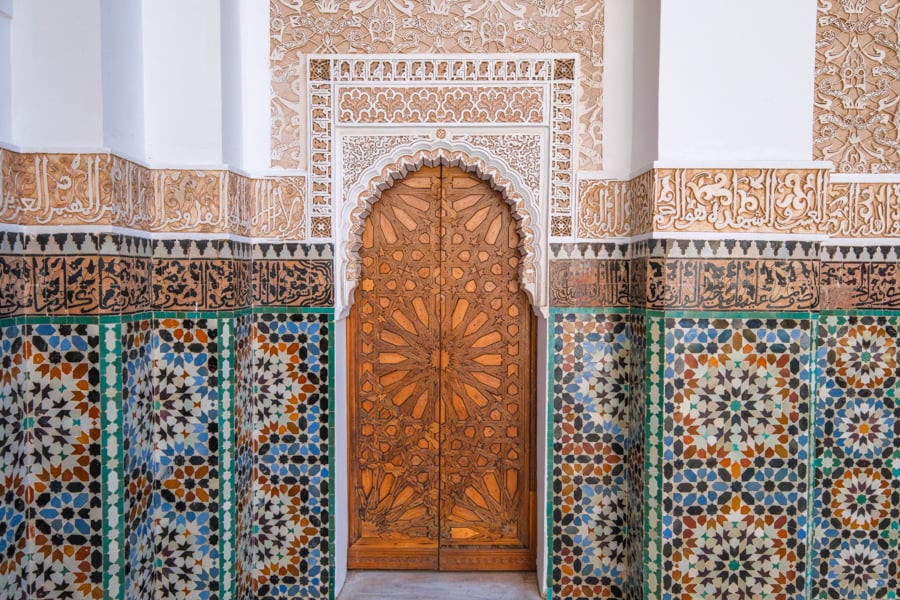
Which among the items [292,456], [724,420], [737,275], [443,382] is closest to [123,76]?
[292,456]

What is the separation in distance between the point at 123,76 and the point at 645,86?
1.75 m

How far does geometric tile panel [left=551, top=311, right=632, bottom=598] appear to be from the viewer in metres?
2.13

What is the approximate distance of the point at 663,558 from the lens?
1849 mm

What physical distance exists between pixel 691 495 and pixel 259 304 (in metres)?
1.68

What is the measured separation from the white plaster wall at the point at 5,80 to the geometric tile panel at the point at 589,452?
186 cm

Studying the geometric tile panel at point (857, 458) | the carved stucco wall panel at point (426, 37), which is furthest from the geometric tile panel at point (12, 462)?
the geometric tile panel at point (857, 458)

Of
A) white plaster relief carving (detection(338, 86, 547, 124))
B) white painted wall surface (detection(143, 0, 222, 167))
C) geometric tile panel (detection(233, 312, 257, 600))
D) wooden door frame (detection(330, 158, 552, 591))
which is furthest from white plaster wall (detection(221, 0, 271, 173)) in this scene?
geometric tile panel (detection(233, 312, 257, 600))

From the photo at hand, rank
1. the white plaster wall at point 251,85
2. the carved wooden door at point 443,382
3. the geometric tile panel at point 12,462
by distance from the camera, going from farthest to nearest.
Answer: the carved wooden door at point 443,382 → the white plaster wall at point 251,85 → the geometric tile panel at point 12,462

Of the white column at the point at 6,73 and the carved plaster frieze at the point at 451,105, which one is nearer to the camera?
the white column at the point at 6,73

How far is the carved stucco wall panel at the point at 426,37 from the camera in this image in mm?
2137

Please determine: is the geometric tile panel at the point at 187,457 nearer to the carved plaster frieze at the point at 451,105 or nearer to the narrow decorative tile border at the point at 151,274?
the narrow decorative tile border at the point at 151,274

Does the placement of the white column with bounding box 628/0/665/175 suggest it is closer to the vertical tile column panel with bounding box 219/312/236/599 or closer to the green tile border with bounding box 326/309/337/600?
the green tile border with bounding box 326/309/337/600

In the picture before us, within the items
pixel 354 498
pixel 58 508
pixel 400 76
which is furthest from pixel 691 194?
pixel 58 508

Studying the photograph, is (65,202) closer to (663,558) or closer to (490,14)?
(490,14)
